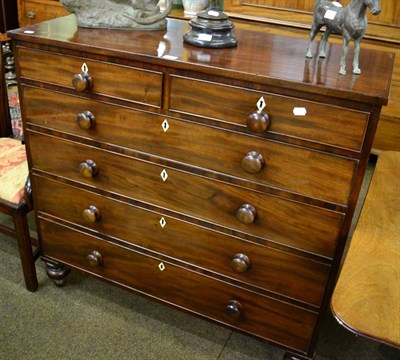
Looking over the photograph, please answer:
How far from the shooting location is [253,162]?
4.15 ft

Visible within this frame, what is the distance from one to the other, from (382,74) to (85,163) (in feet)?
3.02

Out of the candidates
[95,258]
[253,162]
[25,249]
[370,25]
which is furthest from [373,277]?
[370,25]

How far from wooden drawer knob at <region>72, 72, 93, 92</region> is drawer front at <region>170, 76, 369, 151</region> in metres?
0.27

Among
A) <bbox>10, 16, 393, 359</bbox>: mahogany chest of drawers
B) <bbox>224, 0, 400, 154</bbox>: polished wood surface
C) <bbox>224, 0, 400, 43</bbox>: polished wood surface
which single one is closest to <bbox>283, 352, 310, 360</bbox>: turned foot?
<bbox>10, 16, 393, 359</bbox>: mahogany chest of drawers

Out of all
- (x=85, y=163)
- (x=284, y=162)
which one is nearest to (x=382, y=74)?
(x=284, y=162)

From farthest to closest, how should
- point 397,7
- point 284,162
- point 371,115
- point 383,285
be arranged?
1. point 397,7
2. point 284,162
3. point 371,115
4. point 383,285

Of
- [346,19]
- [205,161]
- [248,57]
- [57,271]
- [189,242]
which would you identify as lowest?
Answer: [57,271]

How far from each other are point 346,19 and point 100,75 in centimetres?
68

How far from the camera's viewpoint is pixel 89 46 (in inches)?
52.9

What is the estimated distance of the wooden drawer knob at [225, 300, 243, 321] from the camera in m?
1.53

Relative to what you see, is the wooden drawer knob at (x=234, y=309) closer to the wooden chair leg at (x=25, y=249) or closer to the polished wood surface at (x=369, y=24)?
the wooden chair leg at (x=25, y=249)

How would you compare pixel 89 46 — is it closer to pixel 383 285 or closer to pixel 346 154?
pixel 346 154

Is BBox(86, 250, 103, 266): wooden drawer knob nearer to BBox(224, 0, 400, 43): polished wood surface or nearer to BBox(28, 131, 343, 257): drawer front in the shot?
BBox(28, 131, 343, 257): drawer front

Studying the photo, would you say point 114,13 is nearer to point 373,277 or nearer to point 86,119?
point 86,119
